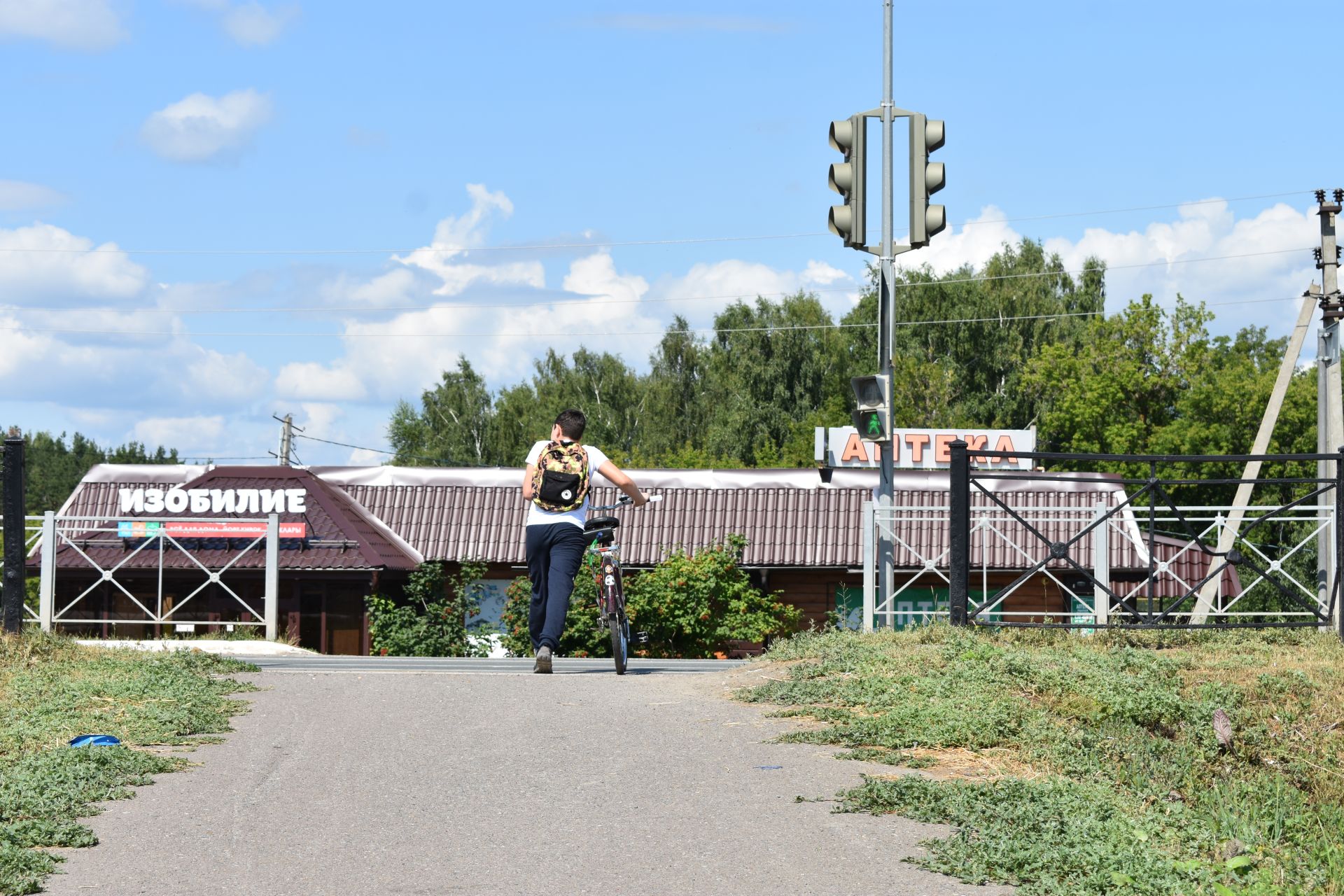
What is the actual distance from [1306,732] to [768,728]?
259 centimetres

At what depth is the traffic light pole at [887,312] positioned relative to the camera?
1295cm

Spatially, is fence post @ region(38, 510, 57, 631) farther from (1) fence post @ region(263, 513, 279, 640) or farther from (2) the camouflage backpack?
(2) the camouflage backpack

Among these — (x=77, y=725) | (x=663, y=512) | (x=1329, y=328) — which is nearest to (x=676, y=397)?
(x=663, y=512)

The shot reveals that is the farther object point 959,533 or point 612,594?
point 612,594

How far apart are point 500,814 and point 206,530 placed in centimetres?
2552

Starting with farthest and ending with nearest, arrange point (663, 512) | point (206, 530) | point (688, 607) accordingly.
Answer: point (663, 512), point (206, 530), point (688, 607)

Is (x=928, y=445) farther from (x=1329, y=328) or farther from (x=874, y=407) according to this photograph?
(x=874, y=407)

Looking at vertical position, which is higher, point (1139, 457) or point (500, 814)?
point (1139, 457)

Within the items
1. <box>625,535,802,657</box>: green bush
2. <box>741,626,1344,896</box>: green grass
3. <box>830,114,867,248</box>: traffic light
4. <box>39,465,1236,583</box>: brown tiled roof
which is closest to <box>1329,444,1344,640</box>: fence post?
<box>741,626,1344,896</box>: green grass

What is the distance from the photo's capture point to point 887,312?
12984 millimetres

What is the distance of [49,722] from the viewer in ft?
23.7

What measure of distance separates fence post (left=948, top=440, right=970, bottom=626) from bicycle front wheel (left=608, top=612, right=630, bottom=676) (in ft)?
7.36

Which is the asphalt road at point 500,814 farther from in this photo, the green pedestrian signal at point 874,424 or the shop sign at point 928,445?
the shop sign at point 928,445

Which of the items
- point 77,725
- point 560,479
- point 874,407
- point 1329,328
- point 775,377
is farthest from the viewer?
point 775,377
